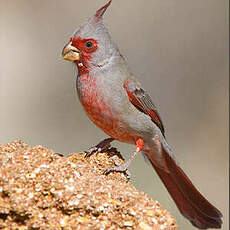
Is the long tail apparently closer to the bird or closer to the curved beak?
the bird

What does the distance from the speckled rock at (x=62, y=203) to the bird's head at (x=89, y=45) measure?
1358mm

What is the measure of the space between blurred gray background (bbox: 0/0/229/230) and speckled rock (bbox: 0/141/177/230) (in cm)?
415

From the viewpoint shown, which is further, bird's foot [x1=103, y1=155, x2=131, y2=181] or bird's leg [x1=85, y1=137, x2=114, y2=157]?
bird's leg [x1=85, y1=137, x2=114, y2=157]

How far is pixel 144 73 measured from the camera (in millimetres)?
8680

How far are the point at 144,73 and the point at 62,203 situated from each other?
5458mm

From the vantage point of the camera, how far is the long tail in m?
4.77

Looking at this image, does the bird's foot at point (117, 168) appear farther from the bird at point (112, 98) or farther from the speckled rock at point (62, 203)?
the speckled rock at point (62, 203)

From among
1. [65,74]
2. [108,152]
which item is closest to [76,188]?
[108,152]

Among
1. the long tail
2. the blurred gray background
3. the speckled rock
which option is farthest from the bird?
the blurred gray background

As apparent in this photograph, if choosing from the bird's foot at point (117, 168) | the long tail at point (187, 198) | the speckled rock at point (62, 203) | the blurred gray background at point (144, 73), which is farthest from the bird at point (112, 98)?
the blurred gray background at point (144, 73)

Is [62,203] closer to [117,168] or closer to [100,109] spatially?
[117,168]

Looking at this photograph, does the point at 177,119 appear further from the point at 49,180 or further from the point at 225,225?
the point at 49,180

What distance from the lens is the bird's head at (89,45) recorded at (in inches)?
186

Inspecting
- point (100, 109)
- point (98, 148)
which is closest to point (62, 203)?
point (98, 148)
